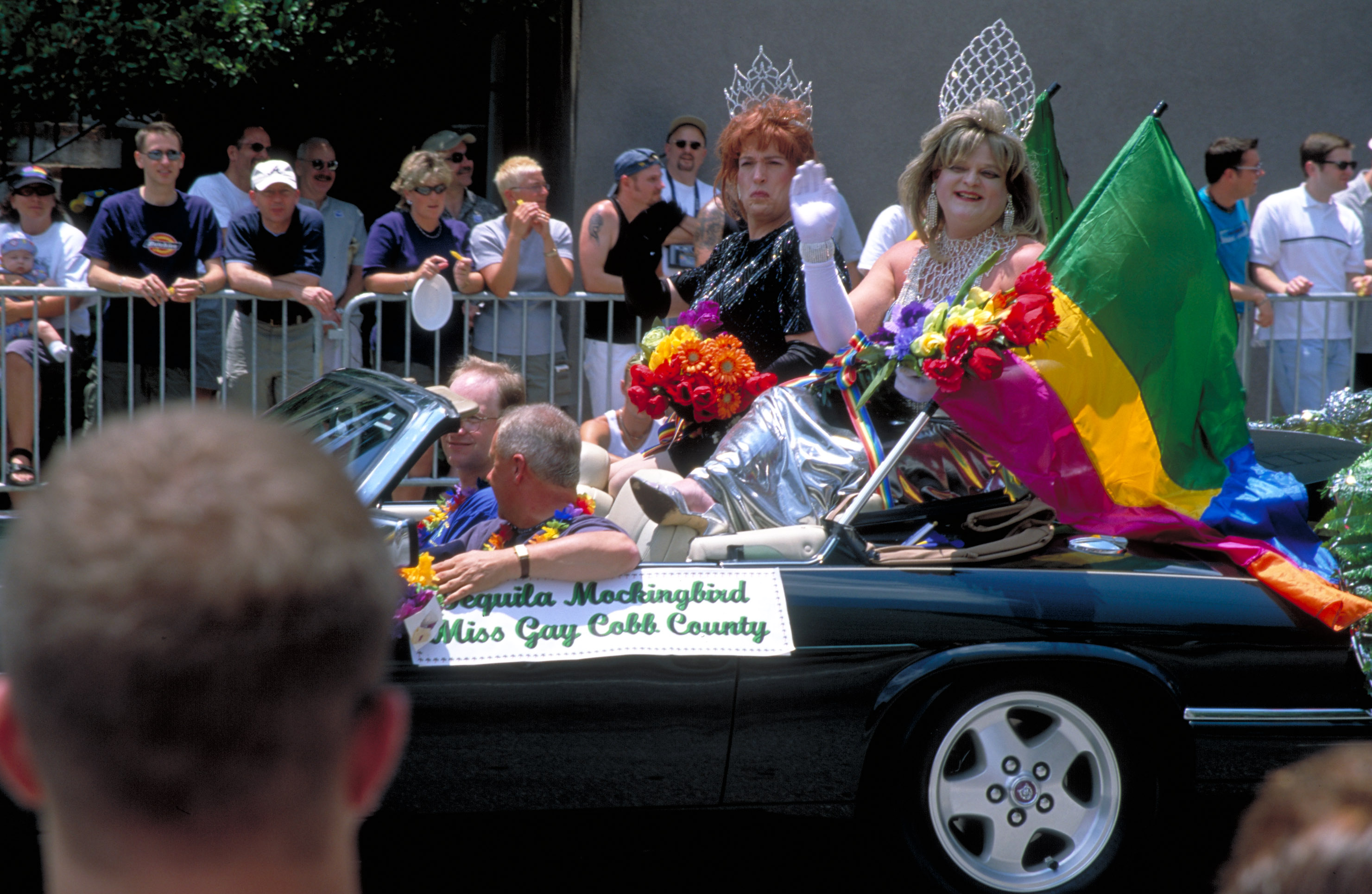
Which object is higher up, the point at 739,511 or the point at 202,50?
the point at 202,50

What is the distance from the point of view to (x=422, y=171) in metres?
7.39

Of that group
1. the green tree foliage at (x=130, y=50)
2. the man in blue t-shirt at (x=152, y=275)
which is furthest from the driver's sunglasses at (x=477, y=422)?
the green tree foliage at (x=130, y=50)

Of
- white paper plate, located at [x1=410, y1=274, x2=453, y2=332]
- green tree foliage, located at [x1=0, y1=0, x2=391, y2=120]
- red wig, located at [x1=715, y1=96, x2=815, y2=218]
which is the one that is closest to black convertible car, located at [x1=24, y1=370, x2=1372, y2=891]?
red wig, located at [x1=715, y1=96, x2=815, y2=218]

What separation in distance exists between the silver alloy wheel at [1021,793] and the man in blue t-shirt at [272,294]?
13.3ft

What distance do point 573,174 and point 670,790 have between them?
590 cm

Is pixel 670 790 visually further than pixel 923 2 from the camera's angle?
No

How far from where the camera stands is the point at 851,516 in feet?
13.4

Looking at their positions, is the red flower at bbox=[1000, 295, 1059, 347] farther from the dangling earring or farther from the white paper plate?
the white paper plate

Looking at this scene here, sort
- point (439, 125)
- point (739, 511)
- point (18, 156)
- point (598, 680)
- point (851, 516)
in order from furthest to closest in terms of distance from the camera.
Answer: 1. point (439, 125)
2. point (18, 156)
3. point (739, 511)
4. point (851, 516)
5. point (598, 680)

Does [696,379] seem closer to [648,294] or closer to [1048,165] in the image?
[648,294]

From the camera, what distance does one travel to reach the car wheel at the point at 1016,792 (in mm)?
3947

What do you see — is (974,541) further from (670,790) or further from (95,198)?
(95,198)

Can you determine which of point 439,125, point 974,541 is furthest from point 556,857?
point 439,125

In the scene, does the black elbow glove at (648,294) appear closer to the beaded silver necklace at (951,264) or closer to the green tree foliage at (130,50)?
the beaded silver necklace at (951,264)
